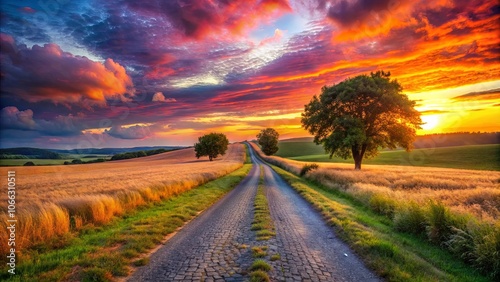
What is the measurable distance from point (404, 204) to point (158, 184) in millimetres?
16138

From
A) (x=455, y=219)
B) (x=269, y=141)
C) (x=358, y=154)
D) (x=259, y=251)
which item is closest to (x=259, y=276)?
(x=259, y=251)

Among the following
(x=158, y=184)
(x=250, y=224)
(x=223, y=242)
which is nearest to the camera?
(x=223, y=242)

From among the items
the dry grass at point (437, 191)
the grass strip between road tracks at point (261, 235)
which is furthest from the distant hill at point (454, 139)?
the grass strip between road tracks at point (261, 235)

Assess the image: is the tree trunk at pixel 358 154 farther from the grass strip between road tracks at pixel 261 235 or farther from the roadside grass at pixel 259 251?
the roadside grass at pixel 259 251

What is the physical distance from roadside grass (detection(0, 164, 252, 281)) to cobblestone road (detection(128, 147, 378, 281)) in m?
0.56

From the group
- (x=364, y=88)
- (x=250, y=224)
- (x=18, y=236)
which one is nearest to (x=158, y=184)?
(x=250, y=224)

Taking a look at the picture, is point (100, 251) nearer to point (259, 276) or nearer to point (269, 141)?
point (259, 276)

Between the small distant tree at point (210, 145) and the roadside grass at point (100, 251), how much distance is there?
80.0 metres

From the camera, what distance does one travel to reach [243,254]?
8086mm

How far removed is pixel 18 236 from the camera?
8.24 meters

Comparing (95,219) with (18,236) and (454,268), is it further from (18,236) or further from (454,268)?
(454,268)

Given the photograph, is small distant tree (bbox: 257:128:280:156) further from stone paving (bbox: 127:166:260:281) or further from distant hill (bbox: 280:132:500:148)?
stone paving (bbox: 127:166:260:281)

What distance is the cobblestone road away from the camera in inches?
263

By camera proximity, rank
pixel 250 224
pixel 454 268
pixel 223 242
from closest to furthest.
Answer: pixel 454 268
pixel 223 242
pixel 250 224
